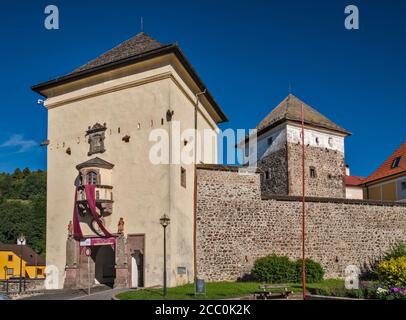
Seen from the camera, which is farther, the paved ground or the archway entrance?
the archway entrance

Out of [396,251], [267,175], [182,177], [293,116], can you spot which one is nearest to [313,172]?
[267,175]

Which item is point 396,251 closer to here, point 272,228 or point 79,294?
point 272,228

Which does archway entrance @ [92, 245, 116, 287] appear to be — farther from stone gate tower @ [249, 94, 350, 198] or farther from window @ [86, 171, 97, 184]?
stone gate tower @ [249, 94, 350, 198]

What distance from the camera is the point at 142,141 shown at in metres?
21.9

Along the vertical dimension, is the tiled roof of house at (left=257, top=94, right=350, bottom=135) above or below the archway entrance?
above

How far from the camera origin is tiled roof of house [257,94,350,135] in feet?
122

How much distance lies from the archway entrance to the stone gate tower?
48.9ft

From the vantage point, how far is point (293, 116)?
36.9 m

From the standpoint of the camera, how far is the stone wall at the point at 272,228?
23.6 meters

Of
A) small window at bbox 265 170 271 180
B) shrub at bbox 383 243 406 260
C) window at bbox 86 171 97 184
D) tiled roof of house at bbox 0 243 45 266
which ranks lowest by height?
tiled roof of house at bbox 0 243 45 266

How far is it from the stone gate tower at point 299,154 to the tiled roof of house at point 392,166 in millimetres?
4027

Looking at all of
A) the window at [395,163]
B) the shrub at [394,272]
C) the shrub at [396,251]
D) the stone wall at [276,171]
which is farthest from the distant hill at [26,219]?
the shrub at [394,272]

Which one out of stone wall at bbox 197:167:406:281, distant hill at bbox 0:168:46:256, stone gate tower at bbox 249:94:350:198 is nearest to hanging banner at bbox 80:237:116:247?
stone wall at bbox 197:167:406:281

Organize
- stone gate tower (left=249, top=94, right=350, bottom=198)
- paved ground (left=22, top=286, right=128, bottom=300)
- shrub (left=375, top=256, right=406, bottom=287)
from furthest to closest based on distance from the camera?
stone gate tower (left=249, top=94, right=350, bottom=198) < paved ground (left=22, top=286, right=128, bottom=300) < shrub (left=375, top=256, right=406, bottom=287)
